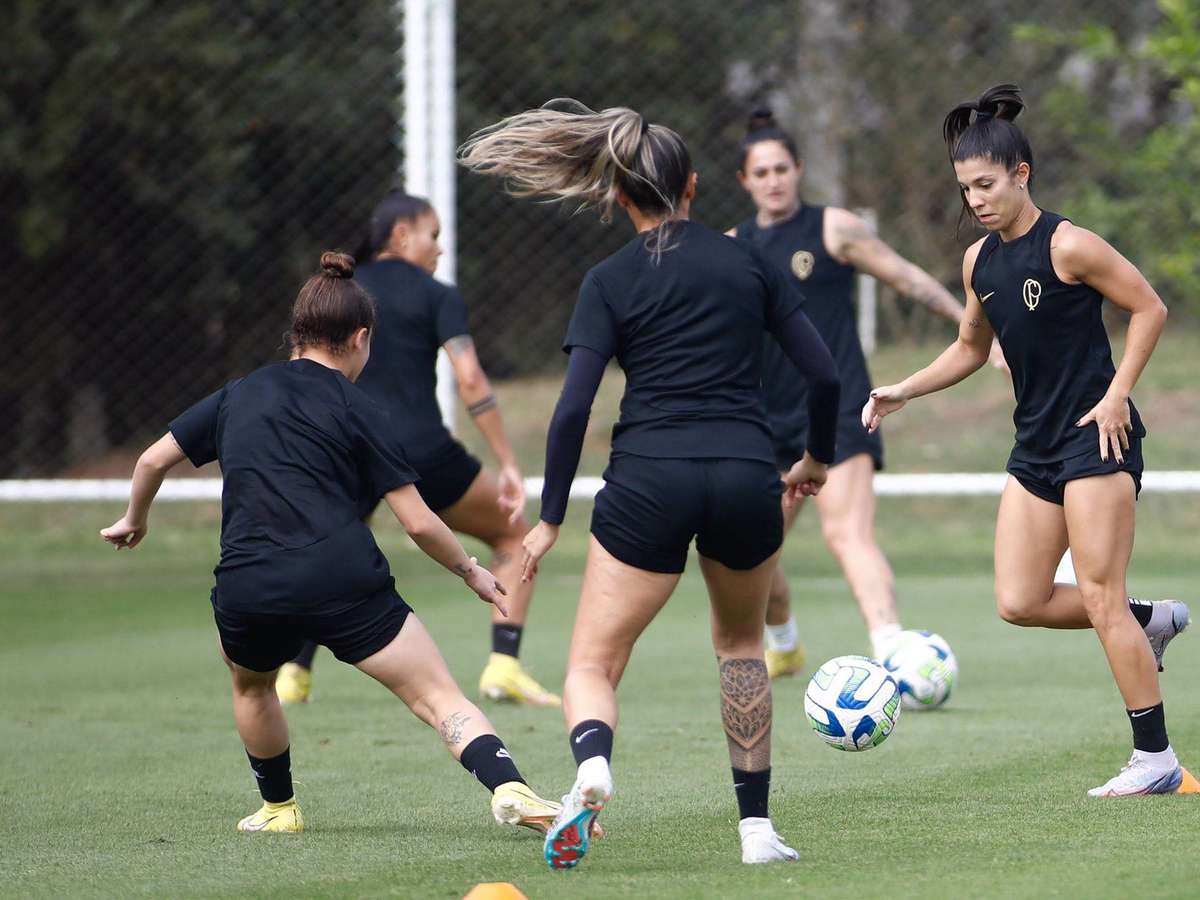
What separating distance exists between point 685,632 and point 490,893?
5.70 meters

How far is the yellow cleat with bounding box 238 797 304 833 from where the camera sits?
4949mm

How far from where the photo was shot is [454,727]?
15.5 feet

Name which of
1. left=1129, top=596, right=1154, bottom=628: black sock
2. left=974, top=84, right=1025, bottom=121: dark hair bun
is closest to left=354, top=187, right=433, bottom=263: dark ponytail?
left=974, top=84, right=1025, bottom=121: dark hair bun

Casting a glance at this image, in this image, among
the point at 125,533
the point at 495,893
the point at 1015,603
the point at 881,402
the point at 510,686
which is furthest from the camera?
the point at 510,686

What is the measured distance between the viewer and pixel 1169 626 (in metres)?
5.36

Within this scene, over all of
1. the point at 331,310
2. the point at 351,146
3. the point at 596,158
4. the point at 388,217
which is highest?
the point at 351,146

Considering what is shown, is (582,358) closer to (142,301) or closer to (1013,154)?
(1013,154)

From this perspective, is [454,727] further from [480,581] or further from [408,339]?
[408,339]

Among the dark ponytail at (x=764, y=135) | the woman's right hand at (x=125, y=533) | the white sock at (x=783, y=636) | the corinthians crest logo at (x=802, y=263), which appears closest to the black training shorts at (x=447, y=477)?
the white sock at (x=783, y=636)

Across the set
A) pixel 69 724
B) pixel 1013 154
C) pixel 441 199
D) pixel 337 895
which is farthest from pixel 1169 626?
pixel 441 199

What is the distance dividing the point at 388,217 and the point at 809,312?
179 centimetres

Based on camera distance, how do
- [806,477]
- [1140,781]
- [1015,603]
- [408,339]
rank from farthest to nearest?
[408,339], [1015,603], [1140,781], [806,477]

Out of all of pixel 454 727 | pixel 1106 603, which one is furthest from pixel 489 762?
pixel 1106 603

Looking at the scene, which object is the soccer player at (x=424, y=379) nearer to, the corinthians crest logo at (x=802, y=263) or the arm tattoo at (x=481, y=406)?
the arm tattoo at (x=481, y=406)
